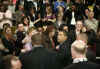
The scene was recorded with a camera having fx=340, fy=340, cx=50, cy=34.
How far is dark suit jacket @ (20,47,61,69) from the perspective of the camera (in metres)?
6.43

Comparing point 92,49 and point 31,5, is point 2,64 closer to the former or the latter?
point 92,49

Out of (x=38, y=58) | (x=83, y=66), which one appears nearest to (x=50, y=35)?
(x=38, y=58)

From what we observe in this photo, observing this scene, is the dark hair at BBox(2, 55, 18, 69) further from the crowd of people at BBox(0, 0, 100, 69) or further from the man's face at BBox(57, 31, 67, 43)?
the man's face at BBox(57, 31, 67, 43)

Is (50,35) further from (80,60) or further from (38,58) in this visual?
(80,60)

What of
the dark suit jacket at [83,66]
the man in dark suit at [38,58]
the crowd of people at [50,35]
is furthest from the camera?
the man in dark suit at [38,58]

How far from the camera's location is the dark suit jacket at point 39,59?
253 inches

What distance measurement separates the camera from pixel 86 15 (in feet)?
40.2

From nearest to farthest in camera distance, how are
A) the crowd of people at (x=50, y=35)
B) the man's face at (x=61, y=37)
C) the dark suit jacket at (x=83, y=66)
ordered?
the dark suit jacket at (x=83, y=66) < the crowd of people at (x=50, y=35) < the man's face at (x=61, y=37)

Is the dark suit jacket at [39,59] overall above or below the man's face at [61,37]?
below

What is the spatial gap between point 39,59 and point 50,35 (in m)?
2.44

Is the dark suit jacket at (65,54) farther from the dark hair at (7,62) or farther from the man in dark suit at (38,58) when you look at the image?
the dark hair at (7,62)

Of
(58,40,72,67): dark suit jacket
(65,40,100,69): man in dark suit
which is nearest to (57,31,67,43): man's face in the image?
(58,40,72,67): dark suit jacket

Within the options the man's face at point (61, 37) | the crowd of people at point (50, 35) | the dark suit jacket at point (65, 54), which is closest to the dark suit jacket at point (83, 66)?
the crowd of people at point (50, 35)

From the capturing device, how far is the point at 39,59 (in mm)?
6426
